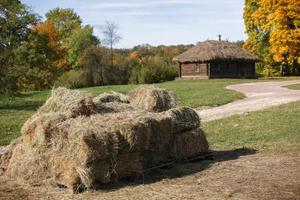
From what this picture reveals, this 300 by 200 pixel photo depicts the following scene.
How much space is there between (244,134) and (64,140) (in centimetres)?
752

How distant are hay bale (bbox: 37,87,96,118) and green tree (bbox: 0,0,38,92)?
16.9 m

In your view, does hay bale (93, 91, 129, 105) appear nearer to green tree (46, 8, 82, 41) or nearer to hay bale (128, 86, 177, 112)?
hay bale (128, 86, 177, 112)

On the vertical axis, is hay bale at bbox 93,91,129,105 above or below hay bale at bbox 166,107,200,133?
above

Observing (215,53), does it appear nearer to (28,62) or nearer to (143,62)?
(143,62)

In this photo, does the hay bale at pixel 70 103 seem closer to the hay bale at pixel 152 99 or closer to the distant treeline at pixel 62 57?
the hay bale at pixel 152 99

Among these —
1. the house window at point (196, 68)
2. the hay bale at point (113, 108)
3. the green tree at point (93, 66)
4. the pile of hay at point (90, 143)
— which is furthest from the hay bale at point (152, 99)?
the house window at point (196, 68)

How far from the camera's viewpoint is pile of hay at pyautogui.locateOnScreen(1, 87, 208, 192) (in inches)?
341

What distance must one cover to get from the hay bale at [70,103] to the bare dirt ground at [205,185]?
151cm

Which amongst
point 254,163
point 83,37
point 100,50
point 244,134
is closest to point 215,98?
point 244,134

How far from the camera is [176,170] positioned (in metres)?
10.2

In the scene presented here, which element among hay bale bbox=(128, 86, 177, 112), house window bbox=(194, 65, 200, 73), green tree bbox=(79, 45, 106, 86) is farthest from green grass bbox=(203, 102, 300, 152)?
green tree bbox=(79, 45, 106, 86)

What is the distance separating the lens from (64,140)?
351 inches

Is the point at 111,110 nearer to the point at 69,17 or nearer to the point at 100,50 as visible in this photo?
the point at 100,50

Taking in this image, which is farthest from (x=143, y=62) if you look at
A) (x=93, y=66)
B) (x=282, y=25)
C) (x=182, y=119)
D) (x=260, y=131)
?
(x=182, y=119)
